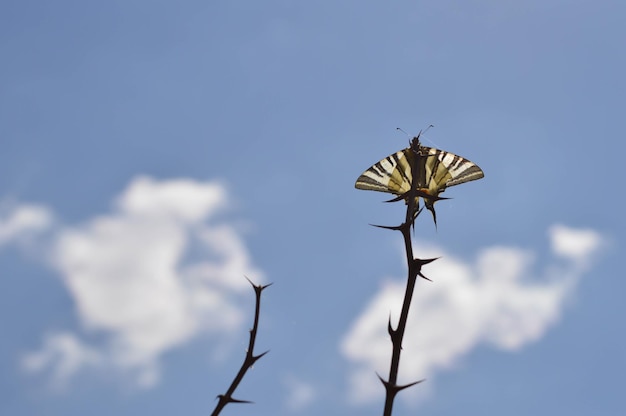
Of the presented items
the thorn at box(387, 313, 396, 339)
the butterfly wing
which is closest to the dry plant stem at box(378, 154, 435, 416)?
the thorn at box(387, 313, 396, 339)

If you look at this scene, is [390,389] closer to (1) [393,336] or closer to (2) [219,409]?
(1) [393,336]

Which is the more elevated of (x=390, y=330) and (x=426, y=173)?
(x=426, y=173)

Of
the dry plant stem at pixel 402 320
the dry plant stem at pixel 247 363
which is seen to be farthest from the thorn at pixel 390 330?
the dry plant stem at pixel 247 363

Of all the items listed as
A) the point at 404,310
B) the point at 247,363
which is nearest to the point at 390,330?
the point at 404,310

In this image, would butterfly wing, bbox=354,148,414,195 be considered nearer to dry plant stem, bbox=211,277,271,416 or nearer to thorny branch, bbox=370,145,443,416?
thorny branch, bbox=370,145,443,416

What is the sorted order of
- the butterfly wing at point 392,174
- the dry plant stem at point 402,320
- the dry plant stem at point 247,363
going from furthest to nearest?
the butterfly wing at point 392,174
the dry plant stem at point 247,363
the dry plant stem at point 402,320

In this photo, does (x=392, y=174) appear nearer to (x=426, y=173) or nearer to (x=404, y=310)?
(x=426, y=173)

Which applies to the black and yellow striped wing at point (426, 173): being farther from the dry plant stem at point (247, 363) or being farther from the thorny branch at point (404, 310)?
the dry plant stem at point (247, 363)

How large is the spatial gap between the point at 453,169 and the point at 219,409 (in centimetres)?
181

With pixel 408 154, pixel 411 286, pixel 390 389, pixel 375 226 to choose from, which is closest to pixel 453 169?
pixel 408 154

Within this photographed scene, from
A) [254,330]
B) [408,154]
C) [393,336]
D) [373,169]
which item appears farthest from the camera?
[373,169]

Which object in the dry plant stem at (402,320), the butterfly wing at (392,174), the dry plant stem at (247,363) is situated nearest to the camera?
the dry plant stem at (402,320)

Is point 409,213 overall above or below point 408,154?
below

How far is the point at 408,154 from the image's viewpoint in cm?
346
